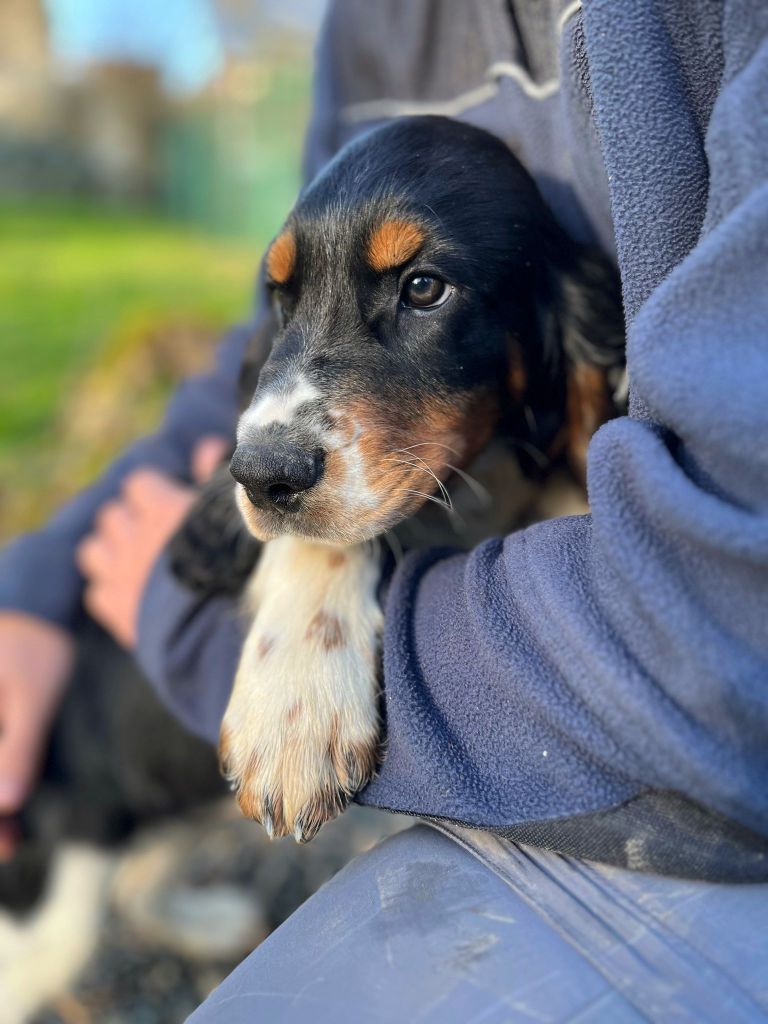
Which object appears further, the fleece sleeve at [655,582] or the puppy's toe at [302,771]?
the puppy's toe at [302,771]

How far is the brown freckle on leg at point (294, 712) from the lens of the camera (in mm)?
1458

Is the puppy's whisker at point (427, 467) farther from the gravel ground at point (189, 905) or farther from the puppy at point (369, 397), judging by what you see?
the gravel ground at point (189, 905)

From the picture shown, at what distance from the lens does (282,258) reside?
178 centimetres

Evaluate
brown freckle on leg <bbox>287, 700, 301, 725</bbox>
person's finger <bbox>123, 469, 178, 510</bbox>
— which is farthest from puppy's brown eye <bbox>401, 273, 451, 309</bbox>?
person's finger <bbox>123, 469, 178, 510</bbox>

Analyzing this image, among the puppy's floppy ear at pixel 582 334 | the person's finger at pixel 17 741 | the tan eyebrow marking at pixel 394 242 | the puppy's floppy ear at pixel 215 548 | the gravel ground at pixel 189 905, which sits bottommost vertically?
the gravel ground at pixel 189 905

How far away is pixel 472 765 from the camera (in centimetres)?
123

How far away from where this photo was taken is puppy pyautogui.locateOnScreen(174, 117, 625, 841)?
147cm

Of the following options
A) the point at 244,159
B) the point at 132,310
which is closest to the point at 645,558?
the point at 132,310

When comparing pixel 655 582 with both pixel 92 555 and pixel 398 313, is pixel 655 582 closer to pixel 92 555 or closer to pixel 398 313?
pixel 398 313

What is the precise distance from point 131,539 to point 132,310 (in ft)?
25.7

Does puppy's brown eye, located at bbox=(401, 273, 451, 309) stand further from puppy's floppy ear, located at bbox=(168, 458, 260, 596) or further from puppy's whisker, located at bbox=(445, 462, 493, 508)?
puppy's floppy ear, located at bbox=(168, 458, 260, 596)

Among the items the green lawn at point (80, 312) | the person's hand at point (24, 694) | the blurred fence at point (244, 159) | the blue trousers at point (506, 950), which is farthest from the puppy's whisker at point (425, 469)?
the blurred fence at point (244, 159)

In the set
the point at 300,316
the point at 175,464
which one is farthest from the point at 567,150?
the point at 175,464

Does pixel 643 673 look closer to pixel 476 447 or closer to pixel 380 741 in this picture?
pixel 380 741
